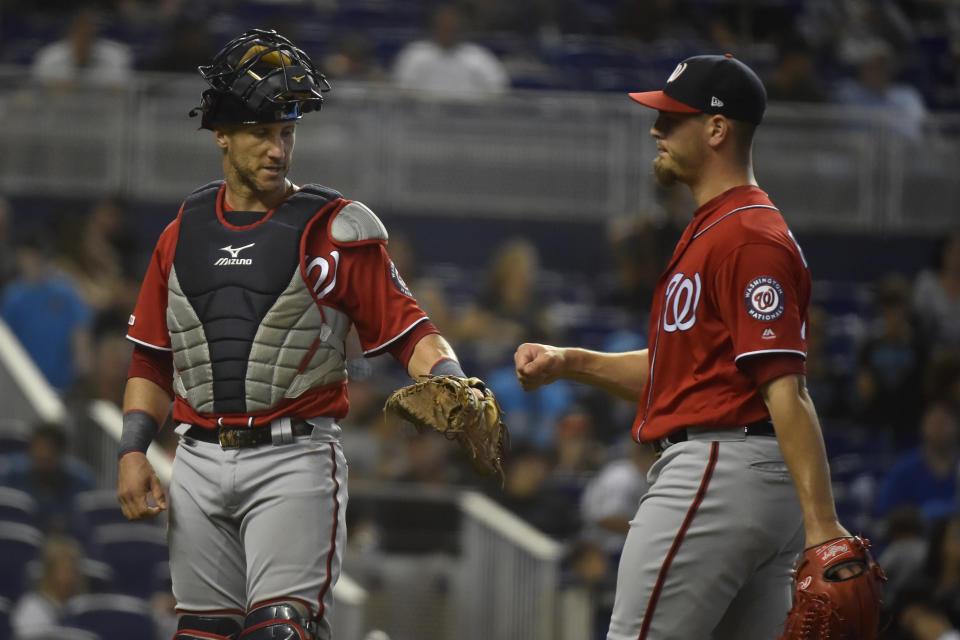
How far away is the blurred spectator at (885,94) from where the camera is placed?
12.5 m

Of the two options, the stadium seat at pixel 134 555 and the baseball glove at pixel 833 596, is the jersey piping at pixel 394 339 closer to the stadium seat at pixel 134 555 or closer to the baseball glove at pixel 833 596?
the baseball glove at pixel 833 596

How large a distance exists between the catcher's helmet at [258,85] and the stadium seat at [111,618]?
4.30 meters

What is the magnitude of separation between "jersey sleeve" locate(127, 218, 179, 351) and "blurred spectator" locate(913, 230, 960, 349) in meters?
7.42

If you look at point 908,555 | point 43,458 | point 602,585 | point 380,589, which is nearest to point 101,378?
point 43,458

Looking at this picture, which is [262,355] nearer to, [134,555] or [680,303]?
[680,303]

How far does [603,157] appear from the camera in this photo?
12.5m

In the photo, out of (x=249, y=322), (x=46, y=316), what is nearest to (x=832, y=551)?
(x=249, y=322)

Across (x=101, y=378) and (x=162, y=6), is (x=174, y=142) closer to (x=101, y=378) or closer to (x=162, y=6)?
(x=162, y=6)

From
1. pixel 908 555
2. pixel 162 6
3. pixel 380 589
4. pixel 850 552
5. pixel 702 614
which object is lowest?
pixel 380 589

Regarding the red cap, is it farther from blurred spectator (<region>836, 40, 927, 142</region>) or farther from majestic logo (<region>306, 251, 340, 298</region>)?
blurred spectator (<region>836, 40, 927, 142</region>)

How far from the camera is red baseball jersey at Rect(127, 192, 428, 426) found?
12.9 feet

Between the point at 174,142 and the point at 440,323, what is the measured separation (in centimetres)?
347

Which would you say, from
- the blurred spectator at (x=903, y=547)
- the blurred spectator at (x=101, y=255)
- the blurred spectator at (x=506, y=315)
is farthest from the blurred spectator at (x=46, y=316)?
the blurred spectator at (x=903, y=547)

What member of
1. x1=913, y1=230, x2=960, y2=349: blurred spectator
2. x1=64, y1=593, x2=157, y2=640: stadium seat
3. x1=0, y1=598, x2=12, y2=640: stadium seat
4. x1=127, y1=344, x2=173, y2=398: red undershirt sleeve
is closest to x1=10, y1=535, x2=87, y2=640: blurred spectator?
x1=0, y1=598, x2=12, y2=640: stadium seat
